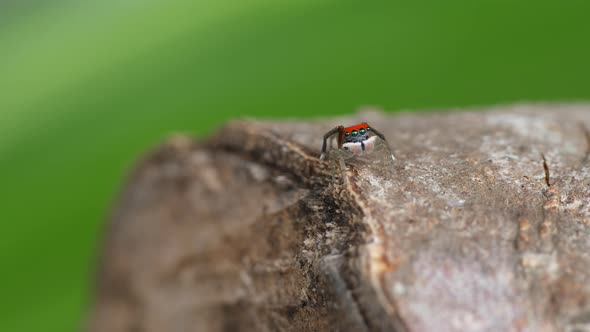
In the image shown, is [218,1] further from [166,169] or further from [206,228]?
[206,228]

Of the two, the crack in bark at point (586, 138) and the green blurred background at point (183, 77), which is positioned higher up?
the green blurred background at point (183, 77)

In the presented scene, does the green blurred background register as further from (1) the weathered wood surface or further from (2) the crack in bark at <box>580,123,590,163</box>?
(2) the crack in bark at <box>580,123,590,163</box>

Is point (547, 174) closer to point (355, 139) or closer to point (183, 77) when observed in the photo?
point (355, 139)

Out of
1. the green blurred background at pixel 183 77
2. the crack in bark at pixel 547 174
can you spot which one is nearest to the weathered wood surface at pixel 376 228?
the crack in bark at pixel 547 174

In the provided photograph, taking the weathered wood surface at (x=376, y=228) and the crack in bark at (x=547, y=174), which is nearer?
the weathered wood surface at (x=376, y=228)

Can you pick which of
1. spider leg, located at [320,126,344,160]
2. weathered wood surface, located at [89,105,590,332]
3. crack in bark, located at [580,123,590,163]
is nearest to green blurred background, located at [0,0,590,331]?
weathered wood surface, located at [89,105,590,332]

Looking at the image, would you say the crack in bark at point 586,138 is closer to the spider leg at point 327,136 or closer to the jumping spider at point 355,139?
the jumping spider at point 355,139

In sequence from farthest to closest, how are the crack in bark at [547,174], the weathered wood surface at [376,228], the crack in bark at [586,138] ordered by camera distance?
1. the crack in bark at [586,138]
2. the crack in bark at [547,174]
3. the weathered wood surface at [376,228]

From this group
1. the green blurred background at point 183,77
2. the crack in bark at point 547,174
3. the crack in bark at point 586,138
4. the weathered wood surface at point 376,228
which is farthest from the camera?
the green blurred background at point 183,77
